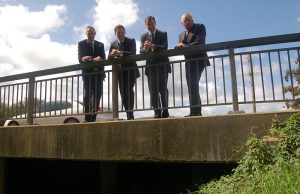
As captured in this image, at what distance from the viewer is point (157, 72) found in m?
6.52

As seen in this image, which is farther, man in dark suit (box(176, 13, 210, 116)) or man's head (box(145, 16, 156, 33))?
man's head (box(145, 16, 156, 33))

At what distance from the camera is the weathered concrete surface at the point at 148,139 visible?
5.37m

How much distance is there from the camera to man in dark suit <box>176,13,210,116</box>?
6.14 meters

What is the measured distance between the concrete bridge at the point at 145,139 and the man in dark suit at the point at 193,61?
529 mm

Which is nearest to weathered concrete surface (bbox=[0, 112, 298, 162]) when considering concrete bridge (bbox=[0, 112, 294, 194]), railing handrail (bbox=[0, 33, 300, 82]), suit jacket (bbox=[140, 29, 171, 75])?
concrete bridge (bbox=[0, 112, 294, 194])

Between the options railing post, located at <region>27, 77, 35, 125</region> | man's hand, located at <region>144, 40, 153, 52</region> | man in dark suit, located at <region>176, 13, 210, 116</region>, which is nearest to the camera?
man in dark suit, located at <region>176, 13, 210, 116</region>

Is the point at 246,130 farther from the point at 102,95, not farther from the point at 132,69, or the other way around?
the point at 102,95

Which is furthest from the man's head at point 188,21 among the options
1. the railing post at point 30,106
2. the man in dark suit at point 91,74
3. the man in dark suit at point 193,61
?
the railing post at point 30,106

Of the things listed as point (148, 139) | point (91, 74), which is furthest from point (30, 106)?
point (148, 139)

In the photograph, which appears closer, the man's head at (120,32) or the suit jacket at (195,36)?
the suit jacket at (195,36)

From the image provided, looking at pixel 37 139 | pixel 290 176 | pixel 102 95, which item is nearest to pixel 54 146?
pixel 37 139

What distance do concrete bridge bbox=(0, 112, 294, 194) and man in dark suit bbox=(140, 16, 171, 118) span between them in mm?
558

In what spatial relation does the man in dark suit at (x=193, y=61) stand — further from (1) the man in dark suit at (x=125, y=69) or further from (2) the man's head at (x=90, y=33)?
(2) the man's head at (x=90, y=33)

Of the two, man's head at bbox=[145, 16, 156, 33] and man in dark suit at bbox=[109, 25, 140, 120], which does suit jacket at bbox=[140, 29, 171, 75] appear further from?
man in dark suit at bbox=[109, 25, 140, 120]
